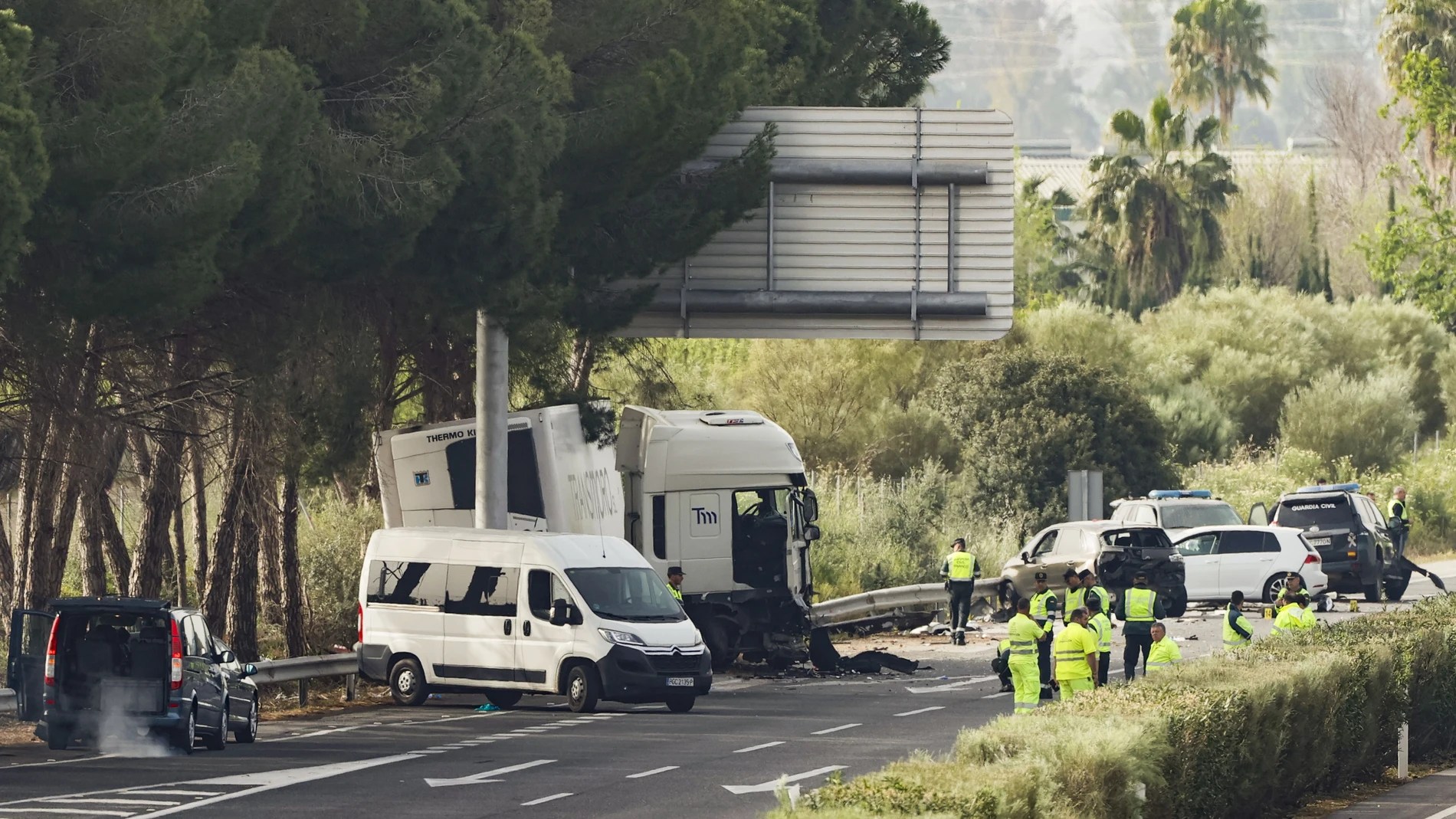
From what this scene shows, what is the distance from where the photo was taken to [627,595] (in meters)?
24.2

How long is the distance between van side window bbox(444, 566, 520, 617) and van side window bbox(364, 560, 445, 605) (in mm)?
141

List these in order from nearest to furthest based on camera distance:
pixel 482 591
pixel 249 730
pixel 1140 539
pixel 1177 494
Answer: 1. pixel 249 730
2. pixel 482 591
3. pixel 1140 539
4. pixel 1177 494

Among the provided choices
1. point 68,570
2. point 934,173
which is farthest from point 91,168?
point 68,570

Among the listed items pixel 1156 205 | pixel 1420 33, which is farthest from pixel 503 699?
pixel 1156 205

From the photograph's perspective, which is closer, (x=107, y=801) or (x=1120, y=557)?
(x=107, y=801)

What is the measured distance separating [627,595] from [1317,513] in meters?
17.0

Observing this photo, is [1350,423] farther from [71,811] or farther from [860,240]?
[71,811]

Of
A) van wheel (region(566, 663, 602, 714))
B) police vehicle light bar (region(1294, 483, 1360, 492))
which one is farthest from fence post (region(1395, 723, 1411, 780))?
police vehicle light bar (region(1294, 483, 1360, 492))

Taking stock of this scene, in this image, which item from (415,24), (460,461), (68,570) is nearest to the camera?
(415,24)

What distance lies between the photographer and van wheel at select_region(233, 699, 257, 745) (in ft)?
68.6

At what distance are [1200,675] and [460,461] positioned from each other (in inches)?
511

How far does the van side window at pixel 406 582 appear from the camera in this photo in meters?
24.5

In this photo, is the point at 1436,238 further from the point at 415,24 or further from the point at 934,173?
the point at 415,24

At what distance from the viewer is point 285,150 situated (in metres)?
19.0
